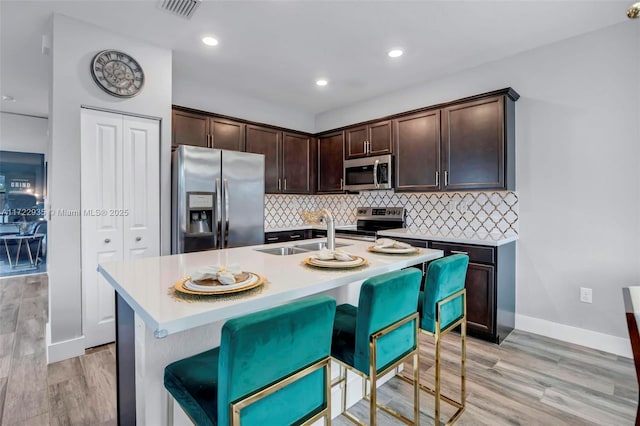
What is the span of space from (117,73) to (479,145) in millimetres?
3332

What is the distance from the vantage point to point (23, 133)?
16.9 ft

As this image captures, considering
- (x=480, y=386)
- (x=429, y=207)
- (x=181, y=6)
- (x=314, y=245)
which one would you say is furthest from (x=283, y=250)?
(x=429, y=207)

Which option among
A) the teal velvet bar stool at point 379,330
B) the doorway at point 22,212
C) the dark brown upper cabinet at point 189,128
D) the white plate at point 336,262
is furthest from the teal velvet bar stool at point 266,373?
the doorway at point 22,212

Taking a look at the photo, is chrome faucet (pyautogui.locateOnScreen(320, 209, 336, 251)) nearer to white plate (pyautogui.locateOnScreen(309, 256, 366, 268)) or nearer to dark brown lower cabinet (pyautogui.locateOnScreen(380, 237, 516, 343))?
white plate (pyautogui.locateOnScreen(309, 256, 366, 268))

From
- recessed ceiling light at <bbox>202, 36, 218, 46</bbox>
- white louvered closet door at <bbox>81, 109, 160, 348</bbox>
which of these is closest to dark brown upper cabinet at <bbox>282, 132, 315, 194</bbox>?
recessed ceiling light at <bbox>202, 36, 218, 46</bbox>

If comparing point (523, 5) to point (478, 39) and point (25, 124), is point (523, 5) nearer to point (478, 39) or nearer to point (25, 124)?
point (478, 39)

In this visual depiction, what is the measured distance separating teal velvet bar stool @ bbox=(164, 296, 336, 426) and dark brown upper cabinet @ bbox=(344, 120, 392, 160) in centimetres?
318

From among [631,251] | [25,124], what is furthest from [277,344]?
[25,124]

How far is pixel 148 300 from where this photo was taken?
41.6 inches

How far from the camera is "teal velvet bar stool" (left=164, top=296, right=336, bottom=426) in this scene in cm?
82

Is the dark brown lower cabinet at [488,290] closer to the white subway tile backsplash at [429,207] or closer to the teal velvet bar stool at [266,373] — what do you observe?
the white subway tile backsplash at [429,207]

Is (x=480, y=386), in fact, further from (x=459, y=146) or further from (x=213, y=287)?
(x=459, y=146)

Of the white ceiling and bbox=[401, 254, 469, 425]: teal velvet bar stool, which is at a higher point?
the white ceiling

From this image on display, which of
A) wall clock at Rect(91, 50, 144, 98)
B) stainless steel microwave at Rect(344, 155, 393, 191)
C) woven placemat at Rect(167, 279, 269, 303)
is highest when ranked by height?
wall clock at Rect(91, 50, 144, 98)
